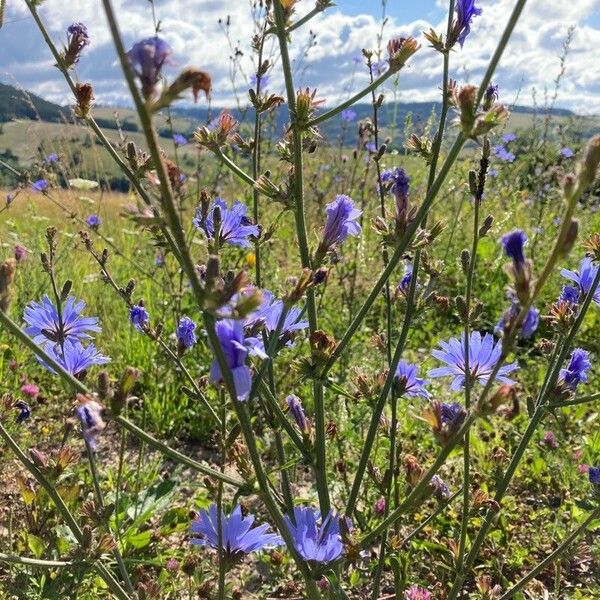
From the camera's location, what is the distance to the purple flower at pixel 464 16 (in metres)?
1.82

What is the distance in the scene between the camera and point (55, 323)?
2.10m

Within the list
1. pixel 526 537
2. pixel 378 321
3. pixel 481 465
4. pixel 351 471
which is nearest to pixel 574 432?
pixel 481 465

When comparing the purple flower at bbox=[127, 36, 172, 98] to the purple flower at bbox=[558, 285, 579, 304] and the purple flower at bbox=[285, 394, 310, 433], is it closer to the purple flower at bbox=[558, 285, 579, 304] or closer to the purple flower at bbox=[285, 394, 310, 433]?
the purple flower at bbox=[285, 394, 310, 433]

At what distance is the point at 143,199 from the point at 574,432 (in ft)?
10.0

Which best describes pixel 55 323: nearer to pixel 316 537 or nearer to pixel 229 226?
pixel 229 226

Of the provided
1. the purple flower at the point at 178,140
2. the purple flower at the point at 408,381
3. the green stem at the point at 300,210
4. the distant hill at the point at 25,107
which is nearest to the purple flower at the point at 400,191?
the green stem at the point at 300,210

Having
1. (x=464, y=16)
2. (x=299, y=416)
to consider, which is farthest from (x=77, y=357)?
(x=464, y=16)

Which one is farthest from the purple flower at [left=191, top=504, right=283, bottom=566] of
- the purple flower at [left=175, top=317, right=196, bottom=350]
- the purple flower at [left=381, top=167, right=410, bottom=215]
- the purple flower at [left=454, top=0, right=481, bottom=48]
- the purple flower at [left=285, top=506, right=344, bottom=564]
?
the purple flower at [left=454, top=0, right=481, bottom=48]

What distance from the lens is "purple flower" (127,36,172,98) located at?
3.36 feet

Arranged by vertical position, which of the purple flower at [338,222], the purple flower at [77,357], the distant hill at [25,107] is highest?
the distant hill at [25,107]

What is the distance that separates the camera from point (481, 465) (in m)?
3.58

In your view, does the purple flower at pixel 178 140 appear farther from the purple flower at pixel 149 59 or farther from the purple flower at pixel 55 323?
the purple flower at pixel 149 59

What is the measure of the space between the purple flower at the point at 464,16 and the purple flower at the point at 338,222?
60cm

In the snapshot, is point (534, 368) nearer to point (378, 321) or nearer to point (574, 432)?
point (574, 432)
